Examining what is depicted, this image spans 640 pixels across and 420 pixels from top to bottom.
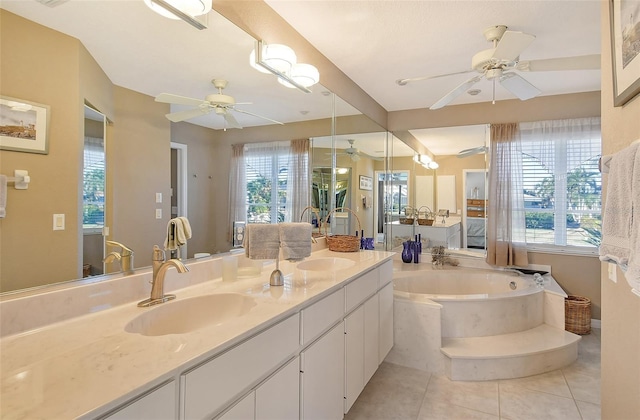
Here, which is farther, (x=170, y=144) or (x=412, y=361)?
(x=412, y=361)

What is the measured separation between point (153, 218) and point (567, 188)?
4270 millimetres

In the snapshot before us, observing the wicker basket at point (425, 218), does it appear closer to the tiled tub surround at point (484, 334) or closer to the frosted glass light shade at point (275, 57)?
the tiled tub surround at point (484, 334)

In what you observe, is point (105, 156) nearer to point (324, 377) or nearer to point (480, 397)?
point (324, 377)

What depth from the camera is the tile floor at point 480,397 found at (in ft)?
6.88

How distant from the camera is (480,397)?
2.29 meters

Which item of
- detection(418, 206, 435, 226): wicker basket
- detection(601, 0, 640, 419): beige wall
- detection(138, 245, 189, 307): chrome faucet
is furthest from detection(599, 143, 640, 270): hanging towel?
detection(418, 206, 435, 226): wicker basket

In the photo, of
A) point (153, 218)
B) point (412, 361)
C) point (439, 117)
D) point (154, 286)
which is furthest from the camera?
point (439, 117)

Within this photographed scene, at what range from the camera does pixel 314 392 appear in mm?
1491

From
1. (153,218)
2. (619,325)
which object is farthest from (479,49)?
(153,218)

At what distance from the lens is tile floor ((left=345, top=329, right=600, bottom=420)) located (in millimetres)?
2098

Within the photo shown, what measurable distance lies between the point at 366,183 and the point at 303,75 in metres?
1.90

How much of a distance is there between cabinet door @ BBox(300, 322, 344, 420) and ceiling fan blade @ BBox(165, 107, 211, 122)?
48.8 inches

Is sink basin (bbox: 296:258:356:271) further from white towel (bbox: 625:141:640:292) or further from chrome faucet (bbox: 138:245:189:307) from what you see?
white towel (bbox: 625:141:640:292)

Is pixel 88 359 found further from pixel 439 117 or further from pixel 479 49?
pixel 439 117
